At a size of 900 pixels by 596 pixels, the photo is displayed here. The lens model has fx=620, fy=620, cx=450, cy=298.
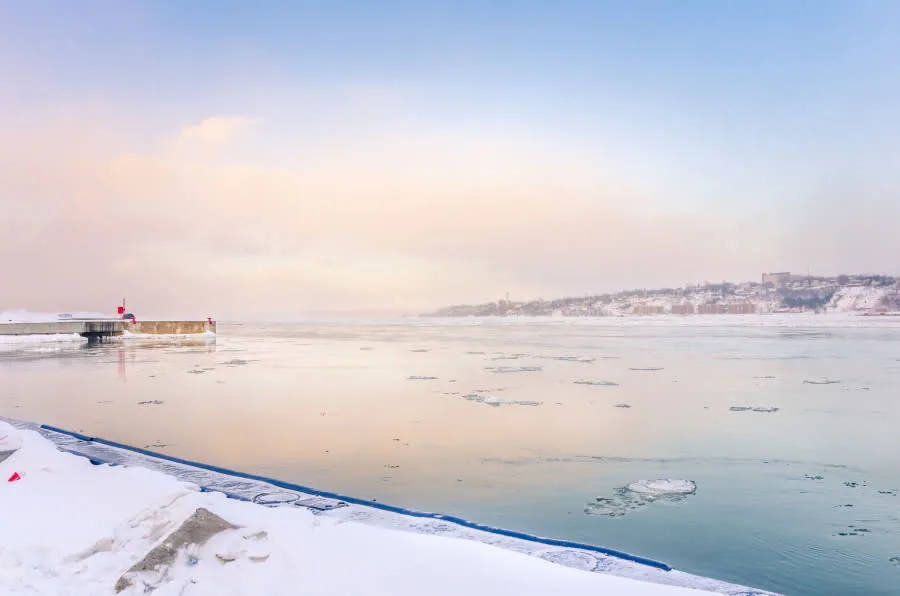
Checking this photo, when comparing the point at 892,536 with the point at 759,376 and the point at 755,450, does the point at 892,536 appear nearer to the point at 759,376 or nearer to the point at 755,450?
the point at 755,450

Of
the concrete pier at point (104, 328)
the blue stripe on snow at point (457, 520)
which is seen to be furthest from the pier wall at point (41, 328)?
the blue stripe on snow at point (457, 520)

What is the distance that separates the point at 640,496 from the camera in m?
6.09

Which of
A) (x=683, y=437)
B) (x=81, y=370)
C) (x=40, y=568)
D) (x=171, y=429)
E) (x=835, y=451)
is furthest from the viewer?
(x=81, y=370)

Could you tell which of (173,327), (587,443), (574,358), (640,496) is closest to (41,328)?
(173,327)

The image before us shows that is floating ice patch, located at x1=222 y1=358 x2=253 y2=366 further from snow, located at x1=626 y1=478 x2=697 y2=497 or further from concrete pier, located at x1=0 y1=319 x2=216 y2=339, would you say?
concrete pier, located at x1=0 y1=319 x2=216 y2=339

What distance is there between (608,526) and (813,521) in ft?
6.01

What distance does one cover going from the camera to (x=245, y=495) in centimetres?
548

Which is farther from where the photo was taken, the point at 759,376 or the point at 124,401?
the point at 759,376

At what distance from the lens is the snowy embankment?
3643 millimetres

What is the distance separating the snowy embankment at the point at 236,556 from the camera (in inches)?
143

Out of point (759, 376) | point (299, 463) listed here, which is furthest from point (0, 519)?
point (759, 376)

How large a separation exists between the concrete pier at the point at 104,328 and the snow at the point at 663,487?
42339mm

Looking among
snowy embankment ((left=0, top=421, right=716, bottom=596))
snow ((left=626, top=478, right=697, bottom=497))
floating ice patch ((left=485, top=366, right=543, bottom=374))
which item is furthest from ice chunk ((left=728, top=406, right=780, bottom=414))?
snowy embankment ((left=0, top=421, right=716, bottom=596))

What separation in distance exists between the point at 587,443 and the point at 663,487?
2.25 meters
